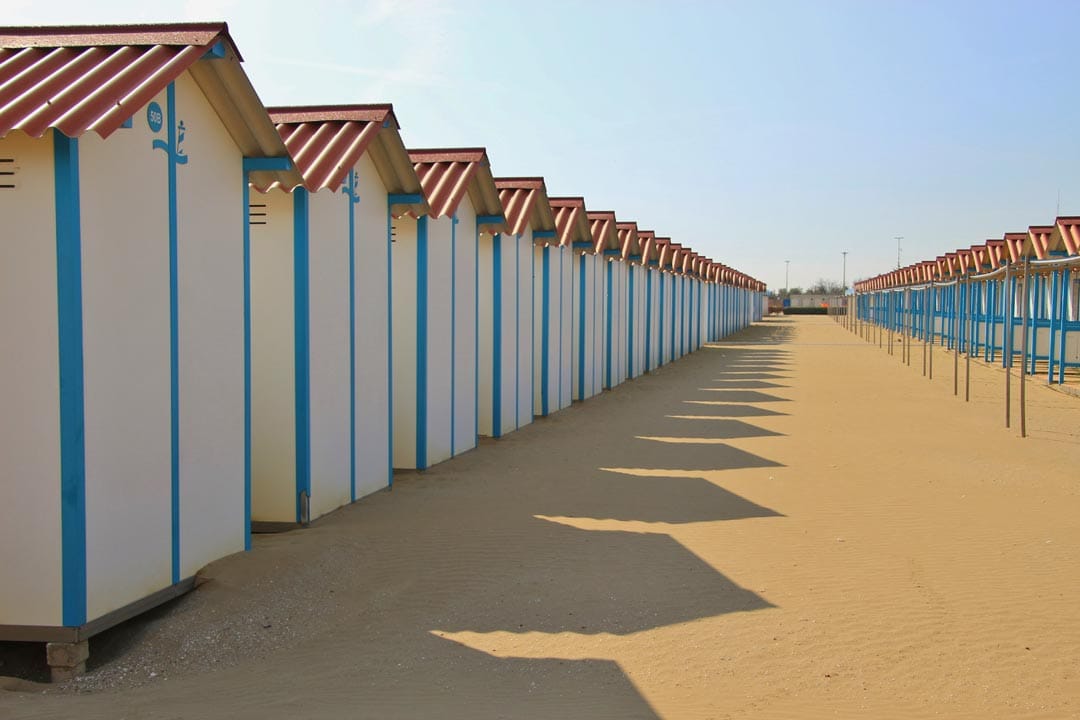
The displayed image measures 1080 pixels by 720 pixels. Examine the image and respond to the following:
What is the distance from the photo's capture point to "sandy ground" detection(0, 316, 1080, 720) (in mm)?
4953

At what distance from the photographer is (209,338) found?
6.75m

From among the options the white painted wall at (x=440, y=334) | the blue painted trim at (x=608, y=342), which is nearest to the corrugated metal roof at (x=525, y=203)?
the white painted wall at (x=440, y=334)

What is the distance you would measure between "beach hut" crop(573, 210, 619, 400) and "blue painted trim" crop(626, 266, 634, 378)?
9.30 feet

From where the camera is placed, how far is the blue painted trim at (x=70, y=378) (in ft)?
17.3

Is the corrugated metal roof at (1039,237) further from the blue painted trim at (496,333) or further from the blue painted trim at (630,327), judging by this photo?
the blue painted trim at (496,333)

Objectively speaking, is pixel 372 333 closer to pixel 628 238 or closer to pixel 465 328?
pixel 465 328

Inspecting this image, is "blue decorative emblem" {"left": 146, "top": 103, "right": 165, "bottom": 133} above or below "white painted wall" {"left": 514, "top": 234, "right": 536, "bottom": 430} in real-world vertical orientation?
above

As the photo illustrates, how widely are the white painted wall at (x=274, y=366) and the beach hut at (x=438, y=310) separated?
9.46ft

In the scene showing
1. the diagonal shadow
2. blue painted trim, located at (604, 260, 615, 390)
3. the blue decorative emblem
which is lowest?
the diagonal shadow

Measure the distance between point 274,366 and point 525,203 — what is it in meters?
7.52

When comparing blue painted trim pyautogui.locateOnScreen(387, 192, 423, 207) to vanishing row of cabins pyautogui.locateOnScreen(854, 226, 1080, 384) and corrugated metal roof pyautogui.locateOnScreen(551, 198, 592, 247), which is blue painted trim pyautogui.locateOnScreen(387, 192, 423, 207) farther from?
vanishing row of cabins pyautogui.locateOnScreen(854, 226, 1080, 384)

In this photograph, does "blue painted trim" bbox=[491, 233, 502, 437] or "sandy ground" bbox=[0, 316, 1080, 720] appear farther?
"blue painted trim" bbox=[491, 233, 502, 437]

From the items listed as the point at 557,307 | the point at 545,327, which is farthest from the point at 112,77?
the point at 557,307

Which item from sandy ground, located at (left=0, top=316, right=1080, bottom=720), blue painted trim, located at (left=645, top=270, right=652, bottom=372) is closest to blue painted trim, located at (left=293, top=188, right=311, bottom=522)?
sandy ground, located at (left=0, top=316, right=1080, bottom=720)
